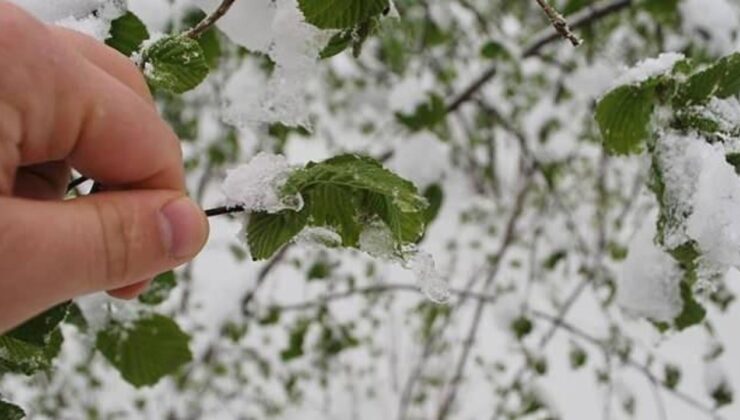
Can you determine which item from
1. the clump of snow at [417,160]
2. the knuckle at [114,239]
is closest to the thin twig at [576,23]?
the clump of snow at [417,160]

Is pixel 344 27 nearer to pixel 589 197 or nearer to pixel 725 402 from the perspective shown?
pixel 725 402

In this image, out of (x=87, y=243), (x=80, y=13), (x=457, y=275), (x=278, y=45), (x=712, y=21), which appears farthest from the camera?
(x=457, y=275)

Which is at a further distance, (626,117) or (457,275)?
(457,275)

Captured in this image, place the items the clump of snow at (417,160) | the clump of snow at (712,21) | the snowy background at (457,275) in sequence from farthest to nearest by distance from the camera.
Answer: the snowy background at (457,275) < the clump of snow at (417,160) < the clump of snow at (712,21)

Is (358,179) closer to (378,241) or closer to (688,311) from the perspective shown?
(378,241)

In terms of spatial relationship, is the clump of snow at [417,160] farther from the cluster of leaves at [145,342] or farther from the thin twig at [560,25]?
the thin twig at [560,25]

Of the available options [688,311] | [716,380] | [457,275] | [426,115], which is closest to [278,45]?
[688,311]

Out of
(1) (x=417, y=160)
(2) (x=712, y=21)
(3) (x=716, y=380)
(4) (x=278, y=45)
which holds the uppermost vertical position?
(2) (x=712, y=21)
